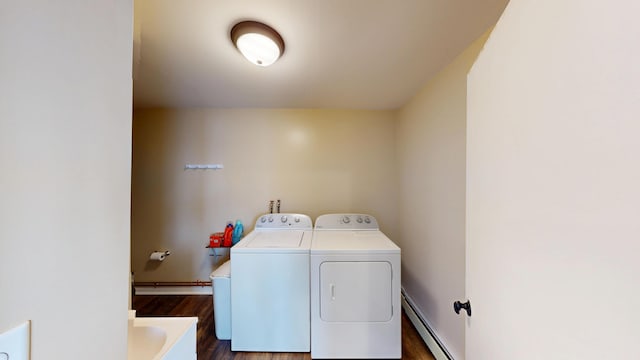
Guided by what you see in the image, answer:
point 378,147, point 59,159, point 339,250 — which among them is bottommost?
point 339,250

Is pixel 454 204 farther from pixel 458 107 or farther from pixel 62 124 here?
pixel 62 124

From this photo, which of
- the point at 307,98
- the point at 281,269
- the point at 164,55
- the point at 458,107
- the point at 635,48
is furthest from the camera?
the point at 307,98

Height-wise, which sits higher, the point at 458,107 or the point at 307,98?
the point at 307,98

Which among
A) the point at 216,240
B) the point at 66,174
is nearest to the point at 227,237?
the point at 216,240

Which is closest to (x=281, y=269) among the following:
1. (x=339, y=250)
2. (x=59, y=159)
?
(x=339, y=250)

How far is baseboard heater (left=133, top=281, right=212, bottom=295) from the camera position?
279 cm

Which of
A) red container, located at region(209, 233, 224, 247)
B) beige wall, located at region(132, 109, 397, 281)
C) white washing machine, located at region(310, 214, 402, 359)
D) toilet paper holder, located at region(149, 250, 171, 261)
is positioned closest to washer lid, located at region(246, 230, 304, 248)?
white washing machine, located at region(310, 214, 402, 359)

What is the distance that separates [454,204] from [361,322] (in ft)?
3.71

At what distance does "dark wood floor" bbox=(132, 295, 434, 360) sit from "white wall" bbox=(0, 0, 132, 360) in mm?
1599

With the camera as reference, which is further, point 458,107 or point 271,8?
point 458,107

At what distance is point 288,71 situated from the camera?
1900mm

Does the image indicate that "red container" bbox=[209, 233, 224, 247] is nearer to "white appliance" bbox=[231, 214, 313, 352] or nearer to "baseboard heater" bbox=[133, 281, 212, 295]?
"baseboard heater" bbox=[133, 281, 212, 295]

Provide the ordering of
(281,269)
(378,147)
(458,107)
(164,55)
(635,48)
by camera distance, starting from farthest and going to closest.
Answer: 1. (378,147)
2. (281,269)
3. (164,55)
4. (458,107)
5. (635,48)

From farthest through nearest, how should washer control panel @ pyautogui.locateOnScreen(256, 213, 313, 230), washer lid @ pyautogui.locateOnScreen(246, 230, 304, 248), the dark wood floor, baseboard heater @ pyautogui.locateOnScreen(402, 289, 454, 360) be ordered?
washer control panel @ pyautogui.locateOnScreen(256, 213, 313, 230)
washer lid @ pyautogui.locateOnScreen(246, 230, 304, 248)
the dark wood floor
baseboard heater @ pyautogui.locateOnScreen(402, 289, 454, 360)
